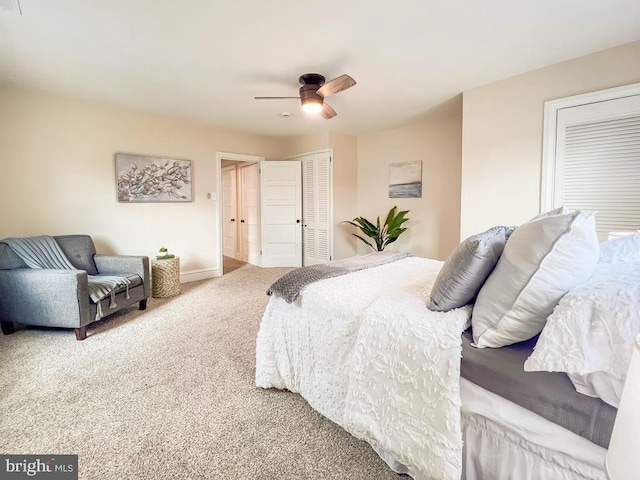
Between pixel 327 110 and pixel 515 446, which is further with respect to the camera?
pixel 327 110

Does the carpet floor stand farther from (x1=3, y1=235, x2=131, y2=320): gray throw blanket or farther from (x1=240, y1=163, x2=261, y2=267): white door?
(x1=240, y1=163, x2=261, y2=267): white door

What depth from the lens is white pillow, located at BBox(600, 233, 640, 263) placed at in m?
1.18

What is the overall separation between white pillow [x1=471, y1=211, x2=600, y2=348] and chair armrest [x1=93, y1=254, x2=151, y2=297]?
330 centimetres

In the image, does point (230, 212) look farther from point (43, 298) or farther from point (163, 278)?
point (43, 298)

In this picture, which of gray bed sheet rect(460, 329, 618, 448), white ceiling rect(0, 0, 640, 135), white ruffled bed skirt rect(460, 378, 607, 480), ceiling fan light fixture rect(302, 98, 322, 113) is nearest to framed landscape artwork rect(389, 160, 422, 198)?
white ceiling rect(0, 0, 640, 135)

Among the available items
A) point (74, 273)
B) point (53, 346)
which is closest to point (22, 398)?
point (53, 346)

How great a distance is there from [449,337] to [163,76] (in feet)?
10.6

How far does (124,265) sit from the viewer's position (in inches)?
128

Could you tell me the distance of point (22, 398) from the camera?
70.0 inches

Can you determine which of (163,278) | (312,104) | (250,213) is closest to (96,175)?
(163,278)

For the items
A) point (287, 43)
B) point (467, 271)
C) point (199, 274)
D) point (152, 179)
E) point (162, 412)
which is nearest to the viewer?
point (467, 271)

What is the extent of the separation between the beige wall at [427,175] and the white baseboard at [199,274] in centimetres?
278

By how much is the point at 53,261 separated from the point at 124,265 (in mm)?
603

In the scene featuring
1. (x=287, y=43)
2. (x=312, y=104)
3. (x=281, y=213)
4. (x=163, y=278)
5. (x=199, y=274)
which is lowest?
(x=199, y=274)
